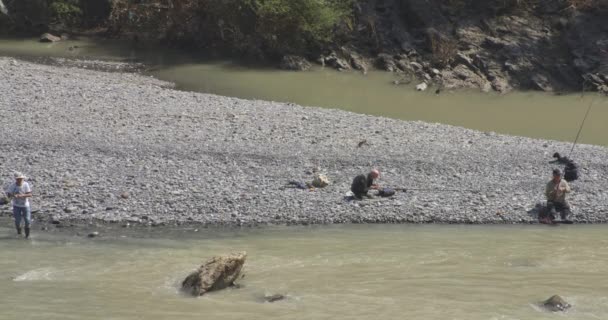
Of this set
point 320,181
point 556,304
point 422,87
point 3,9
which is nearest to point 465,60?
point 422,87

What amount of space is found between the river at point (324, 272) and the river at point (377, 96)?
12677mm

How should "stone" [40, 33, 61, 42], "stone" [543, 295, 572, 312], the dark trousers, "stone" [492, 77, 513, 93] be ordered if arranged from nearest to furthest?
"stone" [543, 295, 572, 312]
the dark trousers
"stone" [492, 77, 513, 93]
"stone" [40, 33, 61, 42]

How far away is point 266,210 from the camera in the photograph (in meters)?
18.8

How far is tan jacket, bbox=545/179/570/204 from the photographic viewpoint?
1864cm

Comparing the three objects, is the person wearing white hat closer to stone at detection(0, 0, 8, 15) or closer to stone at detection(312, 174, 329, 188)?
stone at detection(312, 174, 329, 188)

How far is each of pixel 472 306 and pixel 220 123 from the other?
1325cm

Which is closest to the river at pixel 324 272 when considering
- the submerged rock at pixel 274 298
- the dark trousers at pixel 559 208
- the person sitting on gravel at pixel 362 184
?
the submerged rock at pixel 274 298

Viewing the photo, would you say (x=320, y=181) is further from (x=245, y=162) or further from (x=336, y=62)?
(x=336, y=62)

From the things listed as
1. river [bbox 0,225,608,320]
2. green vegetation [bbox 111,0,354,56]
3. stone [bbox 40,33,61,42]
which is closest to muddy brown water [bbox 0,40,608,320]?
river [bbox 0,225,608,320]

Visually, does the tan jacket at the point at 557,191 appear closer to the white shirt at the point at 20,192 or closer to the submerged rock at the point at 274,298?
the submerged rock at the point at 274,298

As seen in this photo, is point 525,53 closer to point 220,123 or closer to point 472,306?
point 220,123

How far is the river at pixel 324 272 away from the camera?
44.3 feet

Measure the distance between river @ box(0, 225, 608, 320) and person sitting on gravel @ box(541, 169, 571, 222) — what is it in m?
0.41

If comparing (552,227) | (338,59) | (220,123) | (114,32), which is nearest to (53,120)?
(220,123)
